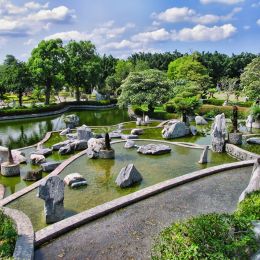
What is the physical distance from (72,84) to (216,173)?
43325 millimetres

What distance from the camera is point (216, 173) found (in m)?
15.1

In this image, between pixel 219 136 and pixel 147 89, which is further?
pixel 147 89

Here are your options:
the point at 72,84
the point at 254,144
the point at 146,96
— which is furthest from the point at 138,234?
the point at 72,84

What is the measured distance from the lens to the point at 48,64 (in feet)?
157

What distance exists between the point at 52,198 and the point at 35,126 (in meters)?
26.0

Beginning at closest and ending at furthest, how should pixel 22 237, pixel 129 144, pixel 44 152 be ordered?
pixel 22 237
pixel 44 152
pixel 129 144

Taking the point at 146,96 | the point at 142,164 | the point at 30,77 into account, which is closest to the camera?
the point at 142,164

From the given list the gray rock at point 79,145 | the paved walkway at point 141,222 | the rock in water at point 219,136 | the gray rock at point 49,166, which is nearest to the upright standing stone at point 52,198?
the paved walkway at point 141,222

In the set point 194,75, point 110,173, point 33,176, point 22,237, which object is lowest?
point 33,176

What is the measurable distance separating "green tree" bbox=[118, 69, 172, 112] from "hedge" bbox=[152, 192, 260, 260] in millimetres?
28379

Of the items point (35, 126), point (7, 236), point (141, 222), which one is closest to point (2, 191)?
point (7, 236)

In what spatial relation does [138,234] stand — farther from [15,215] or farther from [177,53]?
[177,53]

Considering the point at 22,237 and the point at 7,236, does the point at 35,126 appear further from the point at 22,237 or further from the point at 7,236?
the point at 7,236

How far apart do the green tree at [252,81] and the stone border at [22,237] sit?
3057 cm
